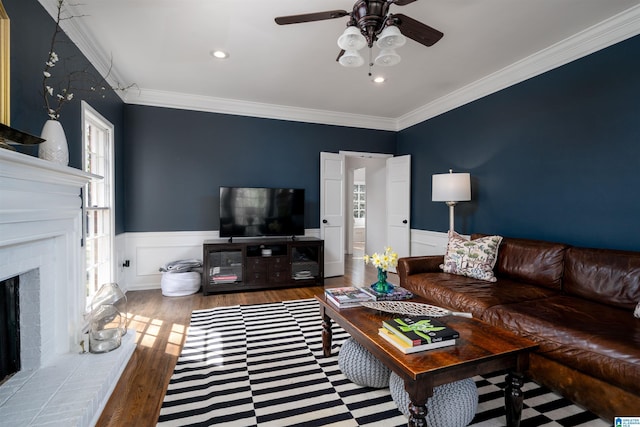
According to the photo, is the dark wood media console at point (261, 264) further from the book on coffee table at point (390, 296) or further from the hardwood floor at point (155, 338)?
the book on coffee table at point (390, 296)

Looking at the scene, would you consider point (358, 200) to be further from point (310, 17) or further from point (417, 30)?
point (310, 17)

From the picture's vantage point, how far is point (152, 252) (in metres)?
4.23

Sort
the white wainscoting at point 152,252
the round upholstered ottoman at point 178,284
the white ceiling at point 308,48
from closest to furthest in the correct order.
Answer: the white ceiling at point 308,48
the round upholstered ottoman at point 178,284
the white wainscoting at point 152,252

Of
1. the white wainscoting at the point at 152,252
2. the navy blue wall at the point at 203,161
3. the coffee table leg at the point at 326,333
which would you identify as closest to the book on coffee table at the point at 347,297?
the coffee table leg at the point at 326,333

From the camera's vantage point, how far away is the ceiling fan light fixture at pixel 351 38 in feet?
5.98

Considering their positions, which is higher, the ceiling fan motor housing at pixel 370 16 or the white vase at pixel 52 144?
the ceiling fan motor housing at pixel 370 16

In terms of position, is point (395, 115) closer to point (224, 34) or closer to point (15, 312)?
point (224, 34)

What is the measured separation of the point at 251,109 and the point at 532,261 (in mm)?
3988

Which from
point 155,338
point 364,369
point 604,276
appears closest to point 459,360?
point 364,369

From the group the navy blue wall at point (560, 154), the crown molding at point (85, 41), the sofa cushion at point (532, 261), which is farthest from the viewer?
the sofa cushion at point (532, 261)

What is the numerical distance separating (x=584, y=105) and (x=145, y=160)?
196 inches

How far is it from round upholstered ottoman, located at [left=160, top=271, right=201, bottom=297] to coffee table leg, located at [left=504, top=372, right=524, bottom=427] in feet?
11.8

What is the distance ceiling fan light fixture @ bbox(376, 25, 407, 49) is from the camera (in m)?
1.78

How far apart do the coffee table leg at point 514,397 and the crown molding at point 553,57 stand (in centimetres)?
284
